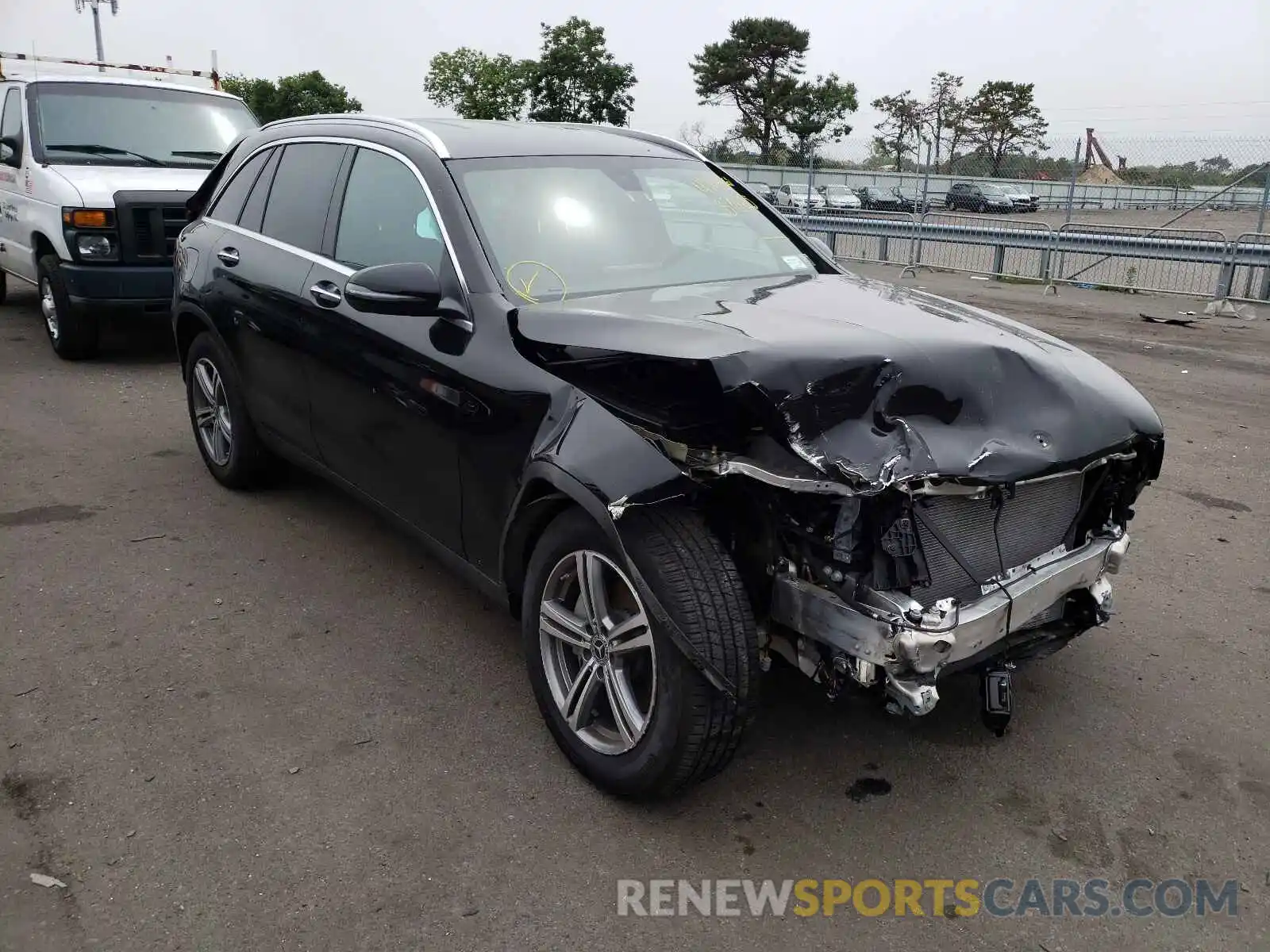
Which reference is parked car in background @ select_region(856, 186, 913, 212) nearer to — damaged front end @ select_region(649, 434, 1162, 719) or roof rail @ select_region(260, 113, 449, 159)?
roof rail @ select_region(260, 113, 449, 159)

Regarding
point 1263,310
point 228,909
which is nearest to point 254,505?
point 228,909

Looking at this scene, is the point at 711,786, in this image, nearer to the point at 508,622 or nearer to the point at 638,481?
the point at 638,481

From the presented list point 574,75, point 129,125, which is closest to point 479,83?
point 574,75

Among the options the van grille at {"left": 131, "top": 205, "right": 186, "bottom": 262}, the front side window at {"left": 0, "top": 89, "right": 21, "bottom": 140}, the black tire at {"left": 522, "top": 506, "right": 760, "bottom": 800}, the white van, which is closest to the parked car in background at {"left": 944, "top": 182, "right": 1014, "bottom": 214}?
the white van

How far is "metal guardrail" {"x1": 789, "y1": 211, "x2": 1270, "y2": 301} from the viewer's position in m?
13.3

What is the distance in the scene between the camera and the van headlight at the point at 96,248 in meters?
8.10

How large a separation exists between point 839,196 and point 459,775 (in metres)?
21.2

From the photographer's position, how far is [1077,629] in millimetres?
3188

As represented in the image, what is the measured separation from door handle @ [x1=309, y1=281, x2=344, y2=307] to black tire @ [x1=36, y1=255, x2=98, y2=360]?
5.04 m

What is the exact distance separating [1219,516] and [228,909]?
16.2 ft

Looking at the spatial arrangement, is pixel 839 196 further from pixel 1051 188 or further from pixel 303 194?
pixel 303 194

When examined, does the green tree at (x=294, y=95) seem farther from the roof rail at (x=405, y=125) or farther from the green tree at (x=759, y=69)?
the roof rail at (x=405, y=125)

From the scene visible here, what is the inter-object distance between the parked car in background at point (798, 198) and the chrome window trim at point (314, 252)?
1710 cm

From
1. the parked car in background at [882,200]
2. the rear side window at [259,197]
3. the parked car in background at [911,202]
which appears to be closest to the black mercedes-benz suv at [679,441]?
the rear side window at [259,197]
